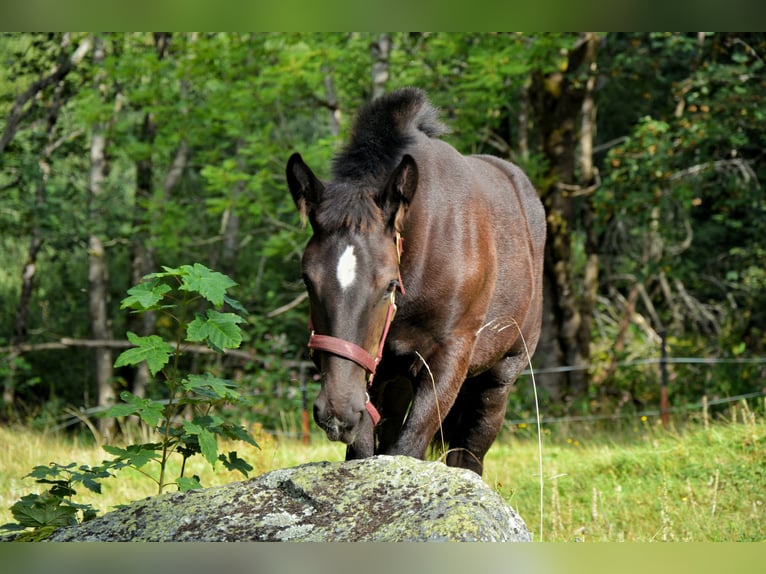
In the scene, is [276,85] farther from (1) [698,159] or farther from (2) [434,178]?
(2) [434,178]

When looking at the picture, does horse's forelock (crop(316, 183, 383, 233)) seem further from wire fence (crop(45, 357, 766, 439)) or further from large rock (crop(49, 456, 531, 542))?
wire fence (crop(45, 357, 766, 439))

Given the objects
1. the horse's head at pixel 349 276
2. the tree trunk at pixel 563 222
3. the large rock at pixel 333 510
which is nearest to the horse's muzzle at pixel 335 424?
the horse's head at pixel 349 276

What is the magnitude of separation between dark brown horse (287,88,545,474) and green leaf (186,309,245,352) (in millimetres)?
369

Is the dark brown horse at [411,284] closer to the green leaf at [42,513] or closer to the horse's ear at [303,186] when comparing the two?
the horse's ear at [303,186]

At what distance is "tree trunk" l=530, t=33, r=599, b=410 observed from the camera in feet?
46.2

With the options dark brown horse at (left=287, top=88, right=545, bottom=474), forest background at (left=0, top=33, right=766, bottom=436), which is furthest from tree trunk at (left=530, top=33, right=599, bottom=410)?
dark brown horse at (left=287, top=88, right=545, bottom=474)

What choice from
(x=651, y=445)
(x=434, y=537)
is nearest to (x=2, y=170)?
(x=651, y=445)

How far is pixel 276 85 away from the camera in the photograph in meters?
14.5

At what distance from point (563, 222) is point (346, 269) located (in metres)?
10.8

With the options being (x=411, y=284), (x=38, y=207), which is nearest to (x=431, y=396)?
(x=411, y=284)

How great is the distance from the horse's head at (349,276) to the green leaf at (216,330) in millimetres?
365

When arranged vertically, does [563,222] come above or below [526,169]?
below

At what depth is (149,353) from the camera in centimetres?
389

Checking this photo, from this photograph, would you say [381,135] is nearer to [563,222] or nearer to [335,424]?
[335,424]
